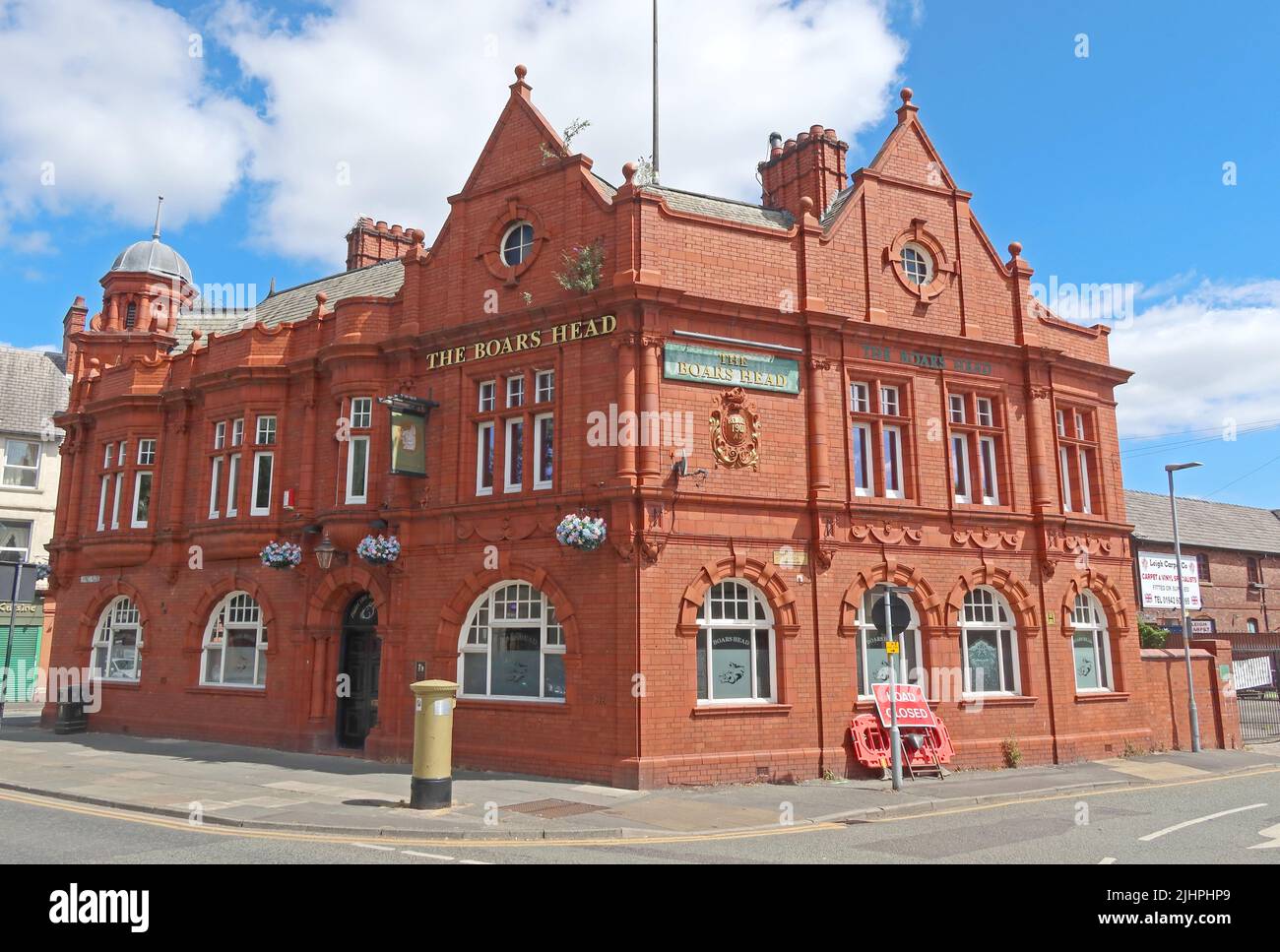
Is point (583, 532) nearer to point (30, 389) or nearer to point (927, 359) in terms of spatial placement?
point (927, 359)

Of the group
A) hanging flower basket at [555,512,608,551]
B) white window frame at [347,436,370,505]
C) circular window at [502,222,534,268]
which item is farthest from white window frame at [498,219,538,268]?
hanging flower basket at [555,512,608,551]

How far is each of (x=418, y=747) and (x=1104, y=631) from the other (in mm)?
16029

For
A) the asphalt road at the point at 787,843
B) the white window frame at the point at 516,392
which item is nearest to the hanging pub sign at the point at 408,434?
the white window frame at the point at 516,392

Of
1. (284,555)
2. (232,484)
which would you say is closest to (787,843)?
(284,555)

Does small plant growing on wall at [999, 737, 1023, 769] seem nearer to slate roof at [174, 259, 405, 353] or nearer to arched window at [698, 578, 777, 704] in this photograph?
arched window at [698, 578, 777, 704]

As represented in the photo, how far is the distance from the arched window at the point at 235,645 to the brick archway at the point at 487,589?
6.03 metres

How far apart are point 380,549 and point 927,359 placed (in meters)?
12.0

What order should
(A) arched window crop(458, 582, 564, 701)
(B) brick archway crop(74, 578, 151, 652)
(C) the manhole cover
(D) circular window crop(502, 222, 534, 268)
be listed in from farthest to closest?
1. (B) brick archway crop(74, 578, 151, 652)
2. (D) circular window crop(502, 222, 534, 268)
3. (A) arched window crop(458, 582, 564, 701)
4. (C) the manhole cover

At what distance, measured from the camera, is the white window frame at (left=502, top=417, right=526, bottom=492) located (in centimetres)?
1781

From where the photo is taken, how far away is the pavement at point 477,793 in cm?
1191

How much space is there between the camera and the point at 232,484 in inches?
874

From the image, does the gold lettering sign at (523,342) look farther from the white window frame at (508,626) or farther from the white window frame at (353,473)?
the white window frame at (508,626)

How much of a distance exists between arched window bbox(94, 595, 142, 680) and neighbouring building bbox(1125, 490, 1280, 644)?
3852 centimetres

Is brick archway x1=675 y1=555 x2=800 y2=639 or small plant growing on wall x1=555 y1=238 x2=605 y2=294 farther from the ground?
small plant growing on wall x1=555 y1=238 x2=605 y2=294
